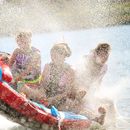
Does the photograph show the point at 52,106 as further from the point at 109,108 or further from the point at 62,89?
the point at 109,108

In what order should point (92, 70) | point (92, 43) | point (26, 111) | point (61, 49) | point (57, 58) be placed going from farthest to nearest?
point (92, 43) < point (92, 70) < point (57, 58) < point (61, 49) < point (26, 111)

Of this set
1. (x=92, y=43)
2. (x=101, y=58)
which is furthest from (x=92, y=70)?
(x=92, y=43)

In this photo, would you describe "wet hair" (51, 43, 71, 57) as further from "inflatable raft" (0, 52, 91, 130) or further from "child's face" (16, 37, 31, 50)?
"child's face" (16, 37, 31, 50)

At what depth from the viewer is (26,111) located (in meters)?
7.73

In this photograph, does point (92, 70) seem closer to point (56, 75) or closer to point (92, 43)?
point (56, 75)

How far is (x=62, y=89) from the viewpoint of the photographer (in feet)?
27.6

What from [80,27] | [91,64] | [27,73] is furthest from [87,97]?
[80,27]

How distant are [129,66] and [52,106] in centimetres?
1063

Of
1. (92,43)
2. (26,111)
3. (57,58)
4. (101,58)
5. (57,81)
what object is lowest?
(26,111)

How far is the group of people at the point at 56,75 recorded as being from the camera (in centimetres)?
823

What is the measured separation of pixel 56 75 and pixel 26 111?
99 cm

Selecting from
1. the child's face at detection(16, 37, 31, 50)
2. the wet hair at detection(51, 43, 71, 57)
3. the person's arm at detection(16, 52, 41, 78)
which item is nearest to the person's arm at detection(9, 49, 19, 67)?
the child's face at detection(16, 37, 31, 50)

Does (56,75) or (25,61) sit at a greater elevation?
(25,61)

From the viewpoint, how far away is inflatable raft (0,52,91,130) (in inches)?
298
